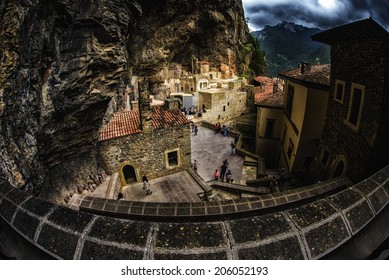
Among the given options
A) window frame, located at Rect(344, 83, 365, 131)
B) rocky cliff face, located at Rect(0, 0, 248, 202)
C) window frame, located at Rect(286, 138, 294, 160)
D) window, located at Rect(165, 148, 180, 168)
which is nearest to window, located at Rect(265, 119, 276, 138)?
window frame, located at Rect(286, 138, 294, 160)

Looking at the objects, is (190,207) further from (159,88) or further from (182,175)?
(159,88)

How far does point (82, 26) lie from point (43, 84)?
4.09m

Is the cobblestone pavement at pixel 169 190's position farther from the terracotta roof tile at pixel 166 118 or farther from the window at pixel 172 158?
the terracotta roof tile at pixel 166 118

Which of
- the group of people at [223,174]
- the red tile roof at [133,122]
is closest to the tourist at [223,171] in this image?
the group of people at [223,174]

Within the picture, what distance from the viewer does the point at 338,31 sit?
714 centimetres

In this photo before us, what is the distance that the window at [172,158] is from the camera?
12.7 metres

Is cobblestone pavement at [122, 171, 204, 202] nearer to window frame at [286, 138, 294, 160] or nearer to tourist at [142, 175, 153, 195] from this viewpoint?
tourist at [142, 175, 153, 195]

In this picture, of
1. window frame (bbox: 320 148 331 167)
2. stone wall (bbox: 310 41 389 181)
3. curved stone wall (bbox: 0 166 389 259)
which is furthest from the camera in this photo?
window frame (bbox: 320 148 331 167)

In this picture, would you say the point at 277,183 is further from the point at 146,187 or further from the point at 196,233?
the point at 196,233

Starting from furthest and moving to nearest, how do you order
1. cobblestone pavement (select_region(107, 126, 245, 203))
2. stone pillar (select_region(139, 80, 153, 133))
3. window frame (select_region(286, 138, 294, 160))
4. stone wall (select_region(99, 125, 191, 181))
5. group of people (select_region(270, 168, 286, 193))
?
window frame (select_region(286, 138, 294, 160)), stone wall (select_region(99, 125, 191, 181)), stone pillar (select_region(139, 80, 153, 133)), group of people (select_region(270, 168, 286, 193)), cobblestone pavement (select_region(107, 126, 245, 203))

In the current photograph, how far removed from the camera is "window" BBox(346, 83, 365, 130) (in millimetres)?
6781

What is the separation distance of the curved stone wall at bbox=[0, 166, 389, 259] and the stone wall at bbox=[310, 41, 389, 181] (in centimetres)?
557

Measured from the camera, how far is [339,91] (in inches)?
335

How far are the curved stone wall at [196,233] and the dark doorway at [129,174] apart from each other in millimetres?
10628
